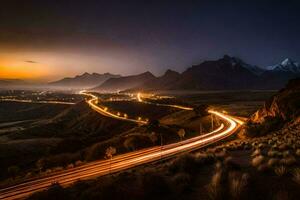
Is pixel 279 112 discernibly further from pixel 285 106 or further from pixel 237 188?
pixel 237 188

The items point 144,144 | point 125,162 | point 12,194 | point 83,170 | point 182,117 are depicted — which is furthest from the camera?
point 182,117

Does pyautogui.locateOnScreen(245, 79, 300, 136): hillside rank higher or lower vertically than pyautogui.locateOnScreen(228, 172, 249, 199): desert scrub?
lower

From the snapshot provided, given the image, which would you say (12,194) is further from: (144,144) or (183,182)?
(144,144)

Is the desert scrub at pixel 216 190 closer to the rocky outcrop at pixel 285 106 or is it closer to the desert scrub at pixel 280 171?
the desert scrub at pixel 280 171

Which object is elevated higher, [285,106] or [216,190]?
[216,190]

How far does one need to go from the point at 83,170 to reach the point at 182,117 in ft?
229

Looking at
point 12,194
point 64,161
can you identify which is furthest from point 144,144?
point 12,194

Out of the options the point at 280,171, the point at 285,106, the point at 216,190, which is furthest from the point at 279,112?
the point at 216,190

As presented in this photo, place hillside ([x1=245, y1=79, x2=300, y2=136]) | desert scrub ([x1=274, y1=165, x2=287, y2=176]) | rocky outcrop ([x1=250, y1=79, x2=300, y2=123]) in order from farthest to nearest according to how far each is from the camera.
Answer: rocky outcrop ([x1=250, y1=79, x2=300, y2=123]), hillside ([x1=245, y1=79, x2=300, y2=136]), desert scrub ([x1=274, y1=165, x2=287, y2=176])

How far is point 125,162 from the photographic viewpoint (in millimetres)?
31922

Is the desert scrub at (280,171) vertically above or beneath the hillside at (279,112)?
above

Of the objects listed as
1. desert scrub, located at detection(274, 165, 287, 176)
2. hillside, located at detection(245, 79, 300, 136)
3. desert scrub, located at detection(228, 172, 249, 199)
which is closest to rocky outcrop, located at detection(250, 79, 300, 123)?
hillside, located at detection(245, 79, 300, 136)

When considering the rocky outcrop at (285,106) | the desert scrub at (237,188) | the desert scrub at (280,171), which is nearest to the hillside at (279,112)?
the rocky outcrop at (285,106)

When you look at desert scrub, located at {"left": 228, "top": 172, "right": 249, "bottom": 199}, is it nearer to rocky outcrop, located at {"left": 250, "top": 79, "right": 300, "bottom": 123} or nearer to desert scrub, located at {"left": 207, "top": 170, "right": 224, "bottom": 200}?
desert scrub, located at {"left": 207, "top": 170, "right": 224, "bottom": 200}
